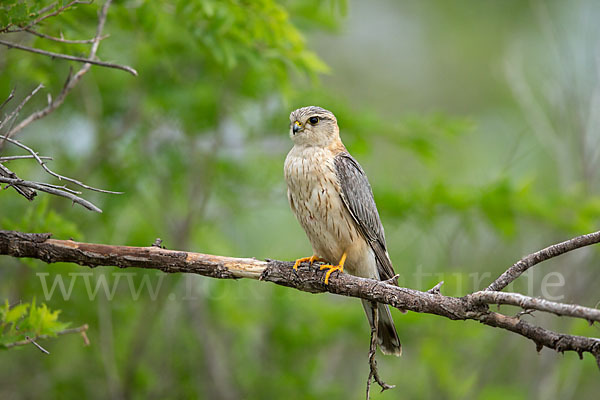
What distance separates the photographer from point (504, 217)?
5.45 metres

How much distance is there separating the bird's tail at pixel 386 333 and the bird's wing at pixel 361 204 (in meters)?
0.32

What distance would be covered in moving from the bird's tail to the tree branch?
0.82m

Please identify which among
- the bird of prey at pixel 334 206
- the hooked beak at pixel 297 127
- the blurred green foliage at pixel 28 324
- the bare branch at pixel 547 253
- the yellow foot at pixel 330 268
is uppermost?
the hooked beak at pixel 297 127

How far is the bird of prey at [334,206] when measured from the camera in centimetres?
418

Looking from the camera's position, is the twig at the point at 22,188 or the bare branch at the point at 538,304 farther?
the twig at the point at 22,188

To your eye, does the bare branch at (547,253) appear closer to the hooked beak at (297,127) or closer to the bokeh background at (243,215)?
the hooked beak at (297,127)

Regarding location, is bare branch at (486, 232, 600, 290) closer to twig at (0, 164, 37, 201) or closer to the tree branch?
the tree branch

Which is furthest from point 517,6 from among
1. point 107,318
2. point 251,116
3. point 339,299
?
point 107,318

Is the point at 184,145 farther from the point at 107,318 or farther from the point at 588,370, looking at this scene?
the point at 588,370

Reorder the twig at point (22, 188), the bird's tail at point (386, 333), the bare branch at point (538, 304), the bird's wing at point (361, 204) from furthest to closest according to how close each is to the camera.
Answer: the bird's wing at point (361, 204)
the bird's tail at point (386, 333)
the twig at point (22, 188)
the bare branch at point (538, 304)

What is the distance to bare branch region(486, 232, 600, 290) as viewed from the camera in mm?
2498

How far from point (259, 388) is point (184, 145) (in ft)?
9.62

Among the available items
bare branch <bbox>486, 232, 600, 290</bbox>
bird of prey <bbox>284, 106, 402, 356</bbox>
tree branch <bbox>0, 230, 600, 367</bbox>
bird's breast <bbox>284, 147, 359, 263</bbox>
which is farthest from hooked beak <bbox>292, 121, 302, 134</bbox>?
bare branch <bbox>486, 232, 600, 290</bbox>

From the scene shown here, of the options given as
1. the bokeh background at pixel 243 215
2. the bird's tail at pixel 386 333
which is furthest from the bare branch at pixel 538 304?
the bokeh background at pixel 243 215
